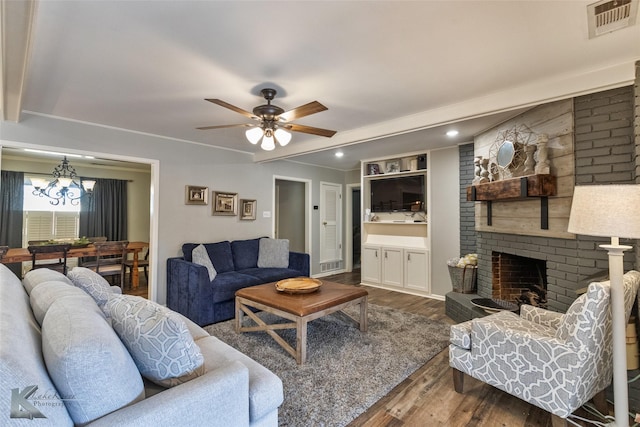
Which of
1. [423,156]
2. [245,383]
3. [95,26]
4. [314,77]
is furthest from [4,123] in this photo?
[423,156]

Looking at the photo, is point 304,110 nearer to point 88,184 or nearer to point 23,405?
point 23,405

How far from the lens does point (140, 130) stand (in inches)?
145

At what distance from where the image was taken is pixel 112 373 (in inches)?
38.4

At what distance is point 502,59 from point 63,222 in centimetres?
739

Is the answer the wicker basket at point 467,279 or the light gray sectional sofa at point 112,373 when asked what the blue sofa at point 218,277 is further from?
the wicker basket at point 467,279

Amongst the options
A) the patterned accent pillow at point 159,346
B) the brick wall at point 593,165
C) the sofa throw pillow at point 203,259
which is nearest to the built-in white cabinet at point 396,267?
the brick wall at point 593,165

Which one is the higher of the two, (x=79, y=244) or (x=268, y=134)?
(x=268, y=134)

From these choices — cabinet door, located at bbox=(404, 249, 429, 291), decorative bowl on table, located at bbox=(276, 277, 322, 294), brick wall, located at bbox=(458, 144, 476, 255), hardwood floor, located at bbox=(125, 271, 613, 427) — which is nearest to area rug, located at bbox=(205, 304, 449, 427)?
hardwood floor, located at bbox=(125, 271, 613, 427)

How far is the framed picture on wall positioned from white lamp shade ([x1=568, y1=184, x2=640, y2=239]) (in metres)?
4.14

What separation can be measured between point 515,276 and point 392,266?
72.5 inches

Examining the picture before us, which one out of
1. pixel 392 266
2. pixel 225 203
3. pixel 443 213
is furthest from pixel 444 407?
pixel 225 203

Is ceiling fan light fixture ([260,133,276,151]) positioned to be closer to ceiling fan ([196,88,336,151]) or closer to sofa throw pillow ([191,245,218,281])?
ceiling fan ([196,88,336,151])

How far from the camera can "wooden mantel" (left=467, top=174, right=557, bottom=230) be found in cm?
246

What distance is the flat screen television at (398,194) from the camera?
468 centimetres
